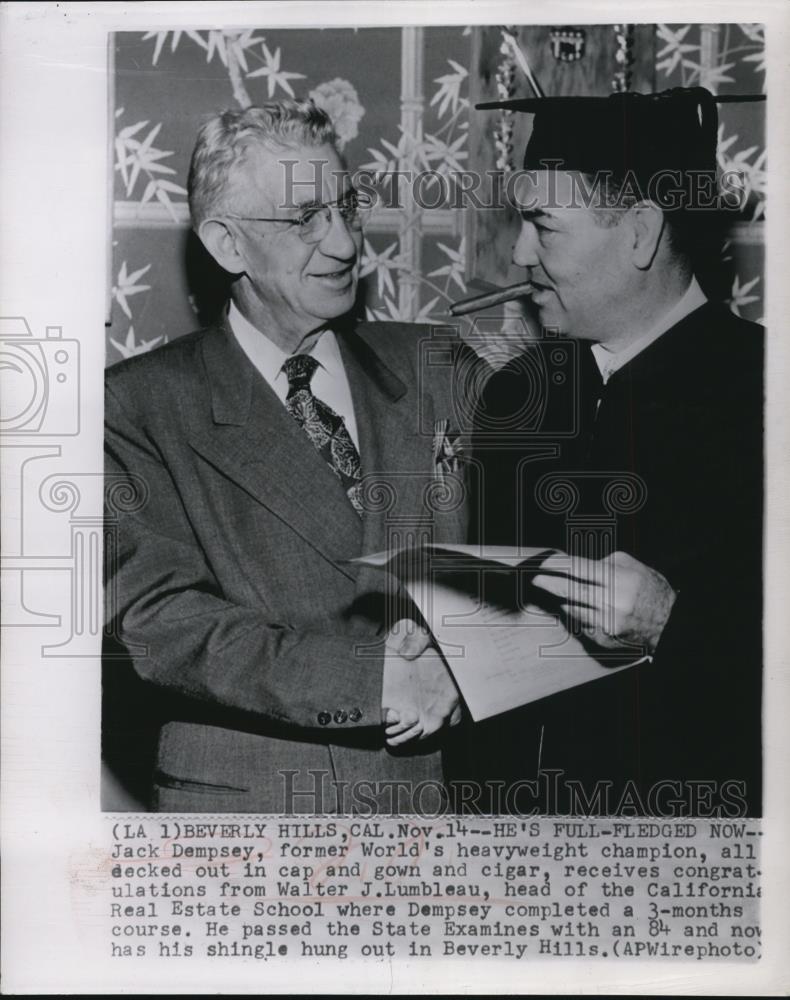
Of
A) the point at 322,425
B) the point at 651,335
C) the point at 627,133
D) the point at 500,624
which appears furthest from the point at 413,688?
the point at 627,133

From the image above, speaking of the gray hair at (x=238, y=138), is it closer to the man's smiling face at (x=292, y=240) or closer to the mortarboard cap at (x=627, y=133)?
the man's smiling face at (x=292, y=240)

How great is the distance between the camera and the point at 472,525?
5.68ft

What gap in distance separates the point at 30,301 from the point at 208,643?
2.18ft

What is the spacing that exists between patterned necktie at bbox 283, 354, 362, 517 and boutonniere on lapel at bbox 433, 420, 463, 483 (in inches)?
5.2

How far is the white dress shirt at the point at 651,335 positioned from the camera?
5.72 feet

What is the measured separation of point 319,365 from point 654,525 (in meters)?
0.63

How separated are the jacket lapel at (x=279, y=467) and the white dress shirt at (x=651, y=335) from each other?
0.50 metres

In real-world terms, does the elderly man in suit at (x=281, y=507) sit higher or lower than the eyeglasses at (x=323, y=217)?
lower

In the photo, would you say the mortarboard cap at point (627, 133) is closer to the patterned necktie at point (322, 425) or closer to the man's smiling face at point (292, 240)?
the man's smiling face at point (292, 240)

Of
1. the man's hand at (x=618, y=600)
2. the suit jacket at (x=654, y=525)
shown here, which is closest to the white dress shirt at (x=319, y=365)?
the suit jacket at (x=654, y=525)

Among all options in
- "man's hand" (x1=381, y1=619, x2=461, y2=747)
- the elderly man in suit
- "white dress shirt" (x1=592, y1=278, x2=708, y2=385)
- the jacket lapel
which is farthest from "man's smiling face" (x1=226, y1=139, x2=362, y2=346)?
"man's hand" (x1=381, y1=619, x2=461, y2=747)

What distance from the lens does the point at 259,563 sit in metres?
1.70

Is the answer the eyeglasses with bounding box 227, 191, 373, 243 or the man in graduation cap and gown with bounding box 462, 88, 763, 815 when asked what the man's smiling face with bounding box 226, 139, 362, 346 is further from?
the man in graduation cap and gown with bounding box 462, 88, 763, 815

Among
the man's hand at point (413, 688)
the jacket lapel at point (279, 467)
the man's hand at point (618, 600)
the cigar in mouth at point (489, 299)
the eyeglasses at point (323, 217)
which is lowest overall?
the man's hand at point (413, 688)
